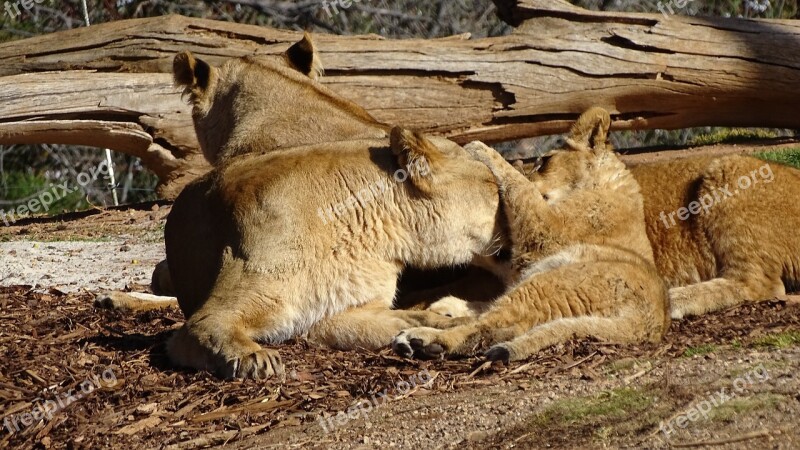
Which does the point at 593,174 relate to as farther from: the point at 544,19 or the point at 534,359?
the point at 544,19

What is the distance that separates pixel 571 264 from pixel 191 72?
347cm

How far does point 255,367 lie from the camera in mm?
4988

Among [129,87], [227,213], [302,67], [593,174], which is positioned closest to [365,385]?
[227,213]

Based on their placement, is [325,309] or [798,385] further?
[325,309]

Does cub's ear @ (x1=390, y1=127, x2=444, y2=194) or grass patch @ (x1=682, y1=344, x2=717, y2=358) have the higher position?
cub's ear @ (x1=390, y1=127, x2=444, y2=194)

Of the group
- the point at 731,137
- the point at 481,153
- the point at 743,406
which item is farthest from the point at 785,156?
the point at 743,406

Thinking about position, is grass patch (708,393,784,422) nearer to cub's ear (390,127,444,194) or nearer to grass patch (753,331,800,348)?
grass patch (753,331,800,348)

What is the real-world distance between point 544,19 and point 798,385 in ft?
24.3

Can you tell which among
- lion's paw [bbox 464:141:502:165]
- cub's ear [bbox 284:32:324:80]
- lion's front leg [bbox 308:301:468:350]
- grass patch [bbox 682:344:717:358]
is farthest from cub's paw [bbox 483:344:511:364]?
cub's ear [bbox 284:32:324:80]

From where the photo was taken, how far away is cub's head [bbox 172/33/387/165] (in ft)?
23.8

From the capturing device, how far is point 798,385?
434 cm

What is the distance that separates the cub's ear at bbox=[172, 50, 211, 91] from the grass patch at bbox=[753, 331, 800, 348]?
14.7 ft

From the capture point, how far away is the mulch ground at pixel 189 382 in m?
4.59

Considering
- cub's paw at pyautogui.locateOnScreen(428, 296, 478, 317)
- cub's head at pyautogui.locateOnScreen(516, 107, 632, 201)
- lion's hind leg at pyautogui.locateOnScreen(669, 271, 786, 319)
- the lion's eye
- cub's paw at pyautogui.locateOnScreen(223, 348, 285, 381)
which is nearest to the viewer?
cub's paw at pyautogui.locateOnScreen(223, 348, 285, 381)
